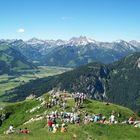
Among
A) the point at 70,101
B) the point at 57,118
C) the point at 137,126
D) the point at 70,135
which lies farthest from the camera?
the point at 70,101

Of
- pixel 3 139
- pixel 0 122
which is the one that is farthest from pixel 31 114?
pixel 3 139

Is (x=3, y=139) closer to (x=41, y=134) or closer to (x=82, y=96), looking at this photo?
(x=41, y=134)

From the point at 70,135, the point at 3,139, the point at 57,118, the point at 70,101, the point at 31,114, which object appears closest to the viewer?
the point at 3,139

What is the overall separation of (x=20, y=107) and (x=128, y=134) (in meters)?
95.2

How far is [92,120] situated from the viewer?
85.1 metres

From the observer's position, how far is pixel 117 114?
115 metres

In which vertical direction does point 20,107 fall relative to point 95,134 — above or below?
below

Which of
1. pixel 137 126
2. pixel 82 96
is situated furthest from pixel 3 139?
pixel 82 96

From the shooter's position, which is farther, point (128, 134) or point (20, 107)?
point (20, 107)

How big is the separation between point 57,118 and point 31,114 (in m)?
Result: 56.1

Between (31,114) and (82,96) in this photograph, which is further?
(31,114)

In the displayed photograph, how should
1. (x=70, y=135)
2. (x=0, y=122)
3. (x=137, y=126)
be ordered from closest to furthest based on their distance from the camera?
(x=70, y=135)
(x=137, y=126)
(x=0, y=122)

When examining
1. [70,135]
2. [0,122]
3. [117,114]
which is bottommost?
[0,122]

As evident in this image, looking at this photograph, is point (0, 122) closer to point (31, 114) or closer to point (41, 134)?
point (31, 114)
